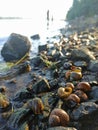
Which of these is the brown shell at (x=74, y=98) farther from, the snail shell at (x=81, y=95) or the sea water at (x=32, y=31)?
the sea water at (x=32, y=31)

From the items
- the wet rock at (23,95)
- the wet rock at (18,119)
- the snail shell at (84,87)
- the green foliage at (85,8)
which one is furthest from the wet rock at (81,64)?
the green foliage at (85,8)

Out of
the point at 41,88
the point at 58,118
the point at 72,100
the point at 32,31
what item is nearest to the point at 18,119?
the point at 58,118

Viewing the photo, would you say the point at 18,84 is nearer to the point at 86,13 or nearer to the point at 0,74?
the point at 0,74

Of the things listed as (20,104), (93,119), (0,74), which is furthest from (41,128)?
(0,74)

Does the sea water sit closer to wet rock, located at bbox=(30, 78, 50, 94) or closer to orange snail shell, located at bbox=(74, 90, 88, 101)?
wet rock, located at bbox=(30, 78, 50, 94)

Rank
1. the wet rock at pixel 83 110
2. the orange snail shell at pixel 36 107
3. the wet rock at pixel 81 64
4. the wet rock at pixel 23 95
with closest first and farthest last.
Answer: the wet rock at pixel 83 110 → the orange snail shell at pixel 36 107 → the wet rock at pixel 23 95 → the wet rock at pixel 81 64
